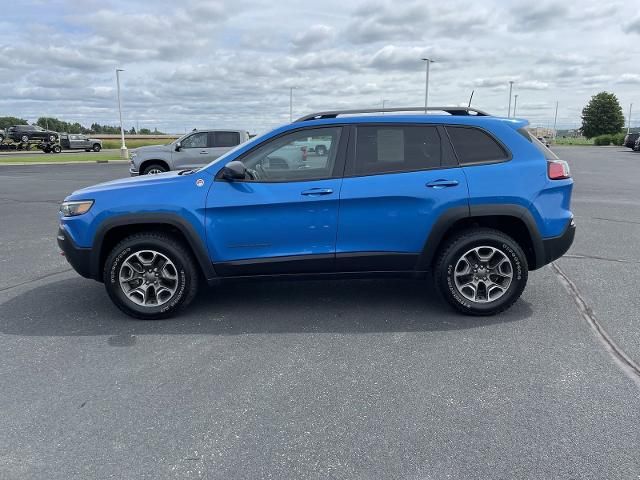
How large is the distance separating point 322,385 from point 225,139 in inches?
508

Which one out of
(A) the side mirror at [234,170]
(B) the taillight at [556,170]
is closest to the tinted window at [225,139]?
(A) the side mirror at [234,170]

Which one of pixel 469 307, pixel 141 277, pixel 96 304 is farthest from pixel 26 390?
pixel 469 307

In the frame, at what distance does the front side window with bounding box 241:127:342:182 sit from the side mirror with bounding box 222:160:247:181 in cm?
15

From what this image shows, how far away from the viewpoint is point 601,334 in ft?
13.0

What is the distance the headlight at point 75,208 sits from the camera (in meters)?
4.28

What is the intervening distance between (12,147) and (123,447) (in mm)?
47318

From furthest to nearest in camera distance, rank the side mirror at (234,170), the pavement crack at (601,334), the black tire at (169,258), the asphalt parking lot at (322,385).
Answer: the black tire at (169,258)
the side mirror at (234,170)
the pavement crack at (601,334)
the asphalt parking lot at (322,385)

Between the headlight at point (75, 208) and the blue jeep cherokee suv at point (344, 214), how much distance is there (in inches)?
0.4

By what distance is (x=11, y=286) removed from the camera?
538cm

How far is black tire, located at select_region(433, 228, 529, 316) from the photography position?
169 inches

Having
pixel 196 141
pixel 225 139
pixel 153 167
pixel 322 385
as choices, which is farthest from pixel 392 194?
pixel 153 167

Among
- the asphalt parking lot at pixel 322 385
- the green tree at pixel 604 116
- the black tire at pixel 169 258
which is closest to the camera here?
the asphalt parking lot at pixel 322 385

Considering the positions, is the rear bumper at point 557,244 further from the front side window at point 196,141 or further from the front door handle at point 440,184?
the front side window at point 196,141

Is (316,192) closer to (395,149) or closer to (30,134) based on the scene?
(395,149)
